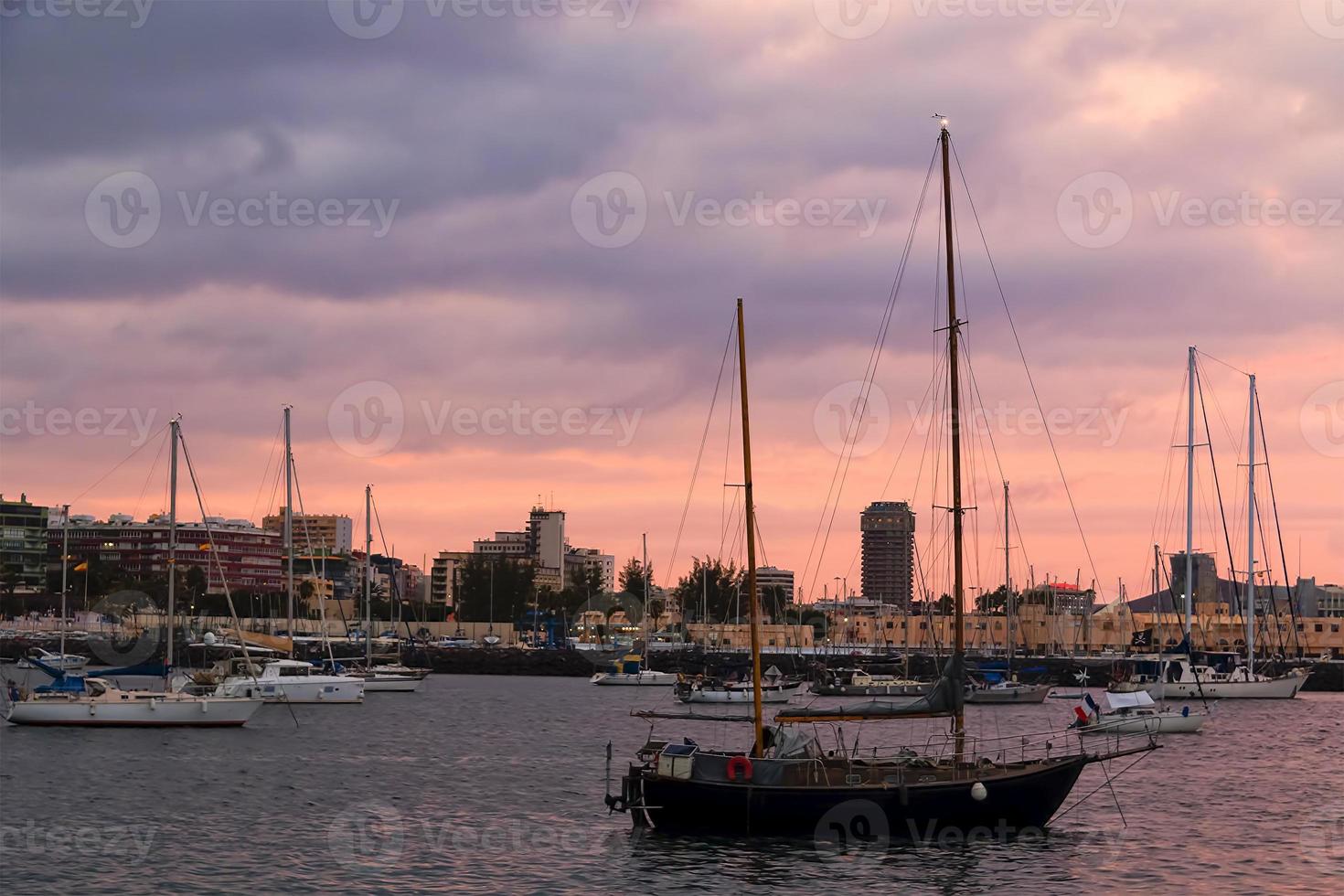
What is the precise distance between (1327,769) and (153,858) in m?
53.3

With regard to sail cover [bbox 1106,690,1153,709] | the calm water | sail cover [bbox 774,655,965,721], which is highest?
sail cover [bbox 774,655,965,721]

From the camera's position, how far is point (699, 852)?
138ft

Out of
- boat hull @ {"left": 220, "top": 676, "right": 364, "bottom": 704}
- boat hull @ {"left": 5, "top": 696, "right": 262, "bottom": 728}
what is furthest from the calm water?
boat hull @ {"left": 220, "top": 676, "right": 364, "bottom": 704}

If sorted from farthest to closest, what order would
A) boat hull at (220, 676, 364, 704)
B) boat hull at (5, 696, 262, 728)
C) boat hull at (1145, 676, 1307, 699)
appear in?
1. boat hull at (1145, 676, 1307, 699)
2. boat hull at (220, 676, 364, 704)
3. boat hull at (5, 696, 262, 728)

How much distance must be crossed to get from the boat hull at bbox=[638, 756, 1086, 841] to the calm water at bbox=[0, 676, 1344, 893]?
2.19 feet

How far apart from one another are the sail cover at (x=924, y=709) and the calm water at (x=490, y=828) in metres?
3.70

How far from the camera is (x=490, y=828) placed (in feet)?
159

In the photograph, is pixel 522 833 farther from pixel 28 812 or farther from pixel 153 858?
pixel 28 812

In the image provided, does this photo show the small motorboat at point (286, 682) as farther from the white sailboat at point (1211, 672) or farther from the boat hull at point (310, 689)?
the white sailboat at point (1211, 672)

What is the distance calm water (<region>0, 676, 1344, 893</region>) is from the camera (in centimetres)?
3950

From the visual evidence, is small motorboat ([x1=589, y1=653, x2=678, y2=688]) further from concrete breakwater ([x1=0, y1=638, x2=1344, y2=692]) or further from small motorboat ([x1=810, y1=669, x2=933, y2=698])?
small motorboat ([x1=810, y1=669, x2=933, y2=698])

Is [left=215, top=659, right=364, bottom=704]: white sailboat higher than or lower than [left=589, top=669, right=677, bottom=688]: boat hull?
higher

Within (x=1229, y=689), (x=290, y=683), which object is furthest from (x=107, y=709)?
(x=1229, y=689)

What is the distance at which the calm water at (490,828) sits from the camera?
39.5m
